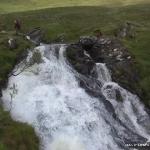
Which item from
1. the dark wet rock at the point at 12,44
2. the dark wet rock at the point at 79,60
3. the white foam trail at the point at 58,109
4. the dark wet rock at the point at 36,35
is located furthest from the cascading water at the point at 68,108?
the dark wet rock at the point at 36,35

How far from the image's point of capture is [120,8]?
93.9m

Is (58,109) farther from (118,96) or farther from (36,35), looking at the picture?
(36,35)

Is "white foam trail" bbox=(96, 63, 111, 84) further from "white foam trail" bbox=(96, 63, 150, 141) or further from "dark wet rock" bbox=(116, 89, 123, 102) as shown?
"dark wet rock" bbox=(116, 89, 123, 102)

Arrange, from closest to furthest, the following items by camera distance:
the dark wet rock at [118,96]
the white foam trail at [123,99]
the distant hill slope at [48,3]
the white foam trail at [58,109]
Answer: the white foam trail at [58,109] < the white foam trail at [123,99] < the dark wet rock at [118,96] < the distant hill slope at [48,3]

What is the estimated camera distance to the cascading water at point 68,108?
4525cm

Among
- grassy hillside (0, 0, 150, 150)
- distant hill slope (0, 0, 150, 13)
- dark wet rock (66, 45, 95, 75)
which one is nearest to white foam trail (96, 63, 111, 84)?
dark wet rock (66, 45, 95, 75)

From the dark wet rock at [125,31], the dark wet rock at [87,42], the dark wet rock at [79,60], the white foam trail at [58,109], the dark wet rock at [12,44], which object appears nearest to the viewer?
the white foam trail at [58,109]

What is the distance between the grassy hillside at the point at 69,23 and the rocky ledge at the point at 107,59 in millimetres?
1233

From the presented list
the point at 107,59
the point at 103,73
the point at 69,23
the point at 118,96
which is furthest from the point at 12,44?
the point at 69,23

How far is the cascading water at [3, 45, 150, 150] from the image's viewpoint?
45.2m

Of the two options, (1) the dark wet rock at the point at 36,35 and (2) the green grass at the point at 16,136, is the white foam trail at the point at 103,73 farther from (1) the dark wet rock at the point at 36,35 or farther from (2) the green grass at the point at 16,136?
(2) the green grass at the point at 16,136

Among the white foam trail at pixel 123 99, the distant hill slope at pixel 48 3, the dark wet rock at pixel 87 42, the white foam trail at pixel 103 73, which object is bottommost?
the distant hill slope at pixel 48 3

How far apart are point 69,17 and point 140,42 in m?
19.9

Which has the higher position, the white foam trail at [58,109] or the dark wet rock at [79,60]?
the dark wet rock at [79,60]
